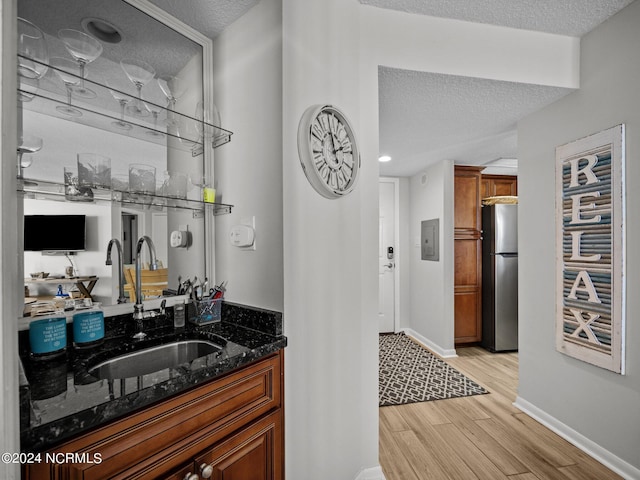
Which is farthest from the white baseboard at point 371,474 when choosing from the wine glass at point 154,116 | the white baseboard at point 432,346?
the white baseboard at point 432,346

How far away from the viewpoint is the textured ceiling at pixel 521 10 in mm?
1680

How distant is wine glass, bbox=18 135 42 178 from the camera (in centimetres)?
109

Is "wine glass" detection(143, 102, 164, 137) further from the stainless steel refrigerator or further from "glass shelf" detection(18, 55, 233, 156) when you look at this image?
the stainless steel refrigerator

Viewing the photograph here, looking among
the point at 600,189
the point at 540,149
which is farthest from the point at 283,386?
the point at 540,149

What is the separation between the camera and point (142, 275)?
1.49 m

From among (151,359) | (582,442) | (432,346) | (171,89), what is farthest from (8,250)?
(432,346)

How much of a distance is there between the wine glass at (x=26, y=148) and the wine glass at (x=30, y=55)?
0.14 meters

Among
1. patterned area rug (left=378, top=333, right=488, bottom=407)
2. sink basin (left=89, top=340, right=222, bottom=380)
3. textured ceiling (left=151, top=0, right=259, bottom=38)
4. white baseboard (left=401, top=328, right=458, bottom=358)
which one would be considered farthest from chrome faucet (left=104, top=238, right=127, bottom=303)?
white baseboard (left=401, top=328, right=458, bottom=358)

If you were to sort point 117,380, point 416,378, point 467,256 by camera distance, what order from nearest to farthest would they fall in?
1. point 117,380
2. point 416,378
3. point 467,256

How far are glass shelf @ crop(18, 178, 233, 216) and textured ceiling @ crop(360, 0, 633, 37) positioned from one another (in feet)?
4.61

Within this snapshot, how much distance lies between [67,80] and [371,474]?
2.28m

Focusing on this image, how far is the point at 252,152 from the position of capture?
5.08 ft

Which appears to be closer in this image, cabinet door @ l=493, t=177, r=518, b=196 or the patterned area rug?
the patterned area rug

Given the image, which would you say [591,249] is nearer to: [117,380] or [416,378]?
[416,378]
